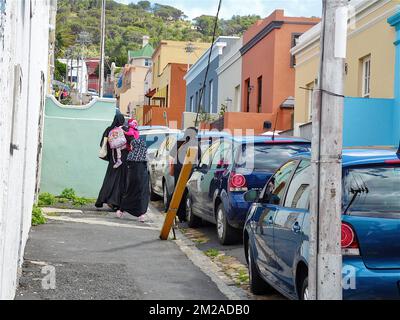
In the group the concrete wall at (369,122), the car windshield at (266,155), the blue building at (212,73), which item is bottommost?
the car windshield at (266,155)

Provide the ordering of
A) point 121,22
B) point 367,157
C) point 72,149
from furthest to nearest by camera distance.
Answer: point 121,22 → point 72,149 → point 367,157

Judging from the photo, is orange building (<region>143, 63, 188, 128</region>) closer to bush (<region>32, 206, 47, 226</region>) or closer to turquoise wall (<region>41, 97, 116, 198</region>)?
turquoise wall (<region>41, 97, 116, 198</region>)

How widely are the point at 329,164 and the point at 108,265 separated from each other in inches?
176

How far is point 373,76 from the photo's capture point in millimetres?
17172

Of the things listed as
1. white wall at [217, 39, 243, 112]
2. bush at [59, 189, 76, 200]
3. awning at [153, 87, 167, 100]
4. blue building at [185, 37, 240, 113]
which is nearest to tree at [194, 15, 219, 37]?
bush at [59, 189, 76, 200]

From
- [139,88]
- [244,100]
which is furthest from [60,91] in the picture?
[139,88]

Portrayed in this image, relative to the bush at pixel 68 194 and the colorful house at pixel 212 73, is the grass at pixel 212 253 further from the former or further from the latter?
the colorful house at pixel 212 73

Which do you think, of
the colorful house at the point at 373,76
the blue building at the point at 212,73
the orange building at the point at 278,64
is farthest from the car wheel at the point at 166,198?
the blue building at the point at 212,73

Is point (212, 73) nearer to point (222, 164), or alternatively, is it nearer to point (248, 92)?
point (248, 92)

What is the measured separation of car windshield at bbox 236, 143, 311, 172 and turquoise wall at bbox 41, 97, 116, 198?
6.24 metres

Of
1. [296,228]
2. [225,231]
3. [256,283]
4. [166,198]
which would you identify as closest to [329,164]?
[296,228]

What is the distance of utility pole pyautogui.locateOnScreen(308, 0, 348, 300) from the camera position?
4.94m

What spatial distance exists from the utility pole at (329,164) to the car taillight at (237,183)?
531 centimetres

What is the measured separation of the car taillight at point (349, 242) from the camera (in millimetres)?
5488
